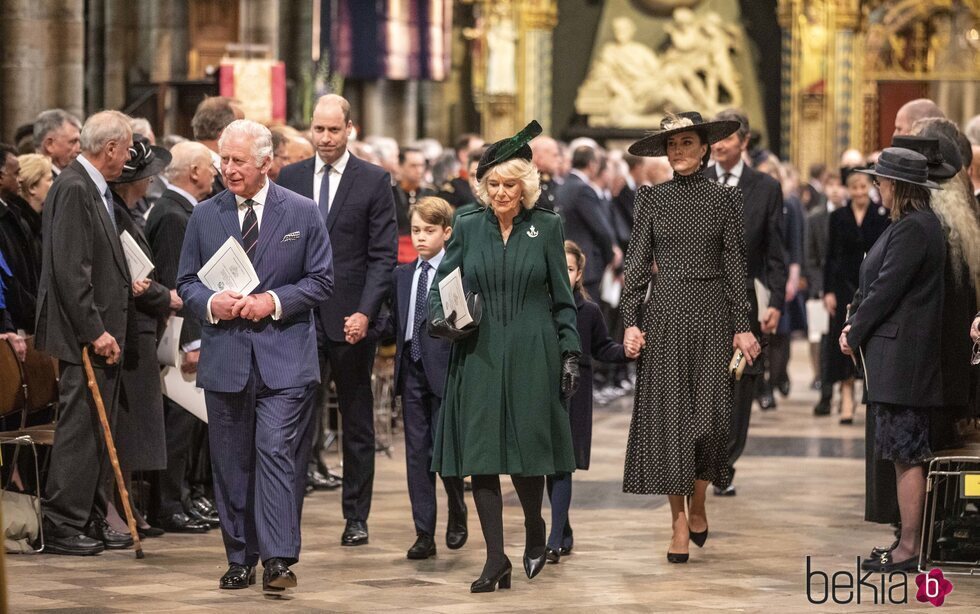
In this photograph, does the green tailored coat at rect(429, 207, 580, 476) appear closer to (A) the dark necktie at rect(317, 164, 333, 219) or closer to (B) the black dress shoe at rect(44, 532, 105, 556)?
(A) the dark necktie at rect(317, 164, 333, 219)

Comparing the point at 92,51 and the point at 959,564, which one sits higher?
the point at 92,51

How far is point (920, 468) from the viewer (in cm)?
785

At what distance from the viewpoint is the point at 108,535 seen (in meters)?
8.28

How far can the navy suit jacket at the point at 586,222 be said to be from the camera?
1447 centimetres

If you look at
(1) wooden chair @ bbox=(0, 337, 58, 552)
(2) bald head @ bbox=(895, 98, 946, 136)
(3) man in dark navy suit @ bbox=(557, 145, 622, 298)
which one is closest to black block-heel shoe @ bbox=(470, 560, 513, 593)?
(1) wooden chair @ bbox=(0, 337, 58, 552)

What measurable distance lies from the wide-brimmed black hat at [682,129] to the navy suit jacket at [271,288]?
4.97ft

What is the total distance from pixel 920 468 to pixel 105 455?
3.54 metres

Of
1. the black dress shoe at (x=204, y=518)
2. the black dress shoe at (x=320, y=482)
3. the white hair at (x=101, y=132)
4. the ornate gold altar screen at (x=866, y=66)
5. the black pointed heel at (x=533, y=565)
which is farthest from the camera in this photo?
the ornate gold altar screen at (x=866, y=66)

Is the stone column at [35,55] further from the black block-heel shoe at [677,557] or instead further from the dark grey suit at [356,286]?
the black block-heel shoe at [677,557]

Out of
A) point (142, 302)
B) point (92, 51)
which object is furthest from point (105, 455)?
point (92, 51)

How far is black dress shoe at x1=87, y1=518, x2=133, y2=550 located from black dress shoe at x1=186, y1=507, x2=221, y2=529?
0.61 metres

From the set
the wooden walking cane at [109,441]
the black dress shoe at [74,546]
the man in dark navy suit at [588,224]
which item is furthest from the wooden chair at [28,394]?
the man in dark navy suit at [588,224]

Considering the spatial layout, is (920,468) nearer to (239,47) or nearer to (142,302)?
(142,302)

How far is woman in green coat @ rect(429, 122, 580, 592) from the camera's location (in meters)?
7.18
